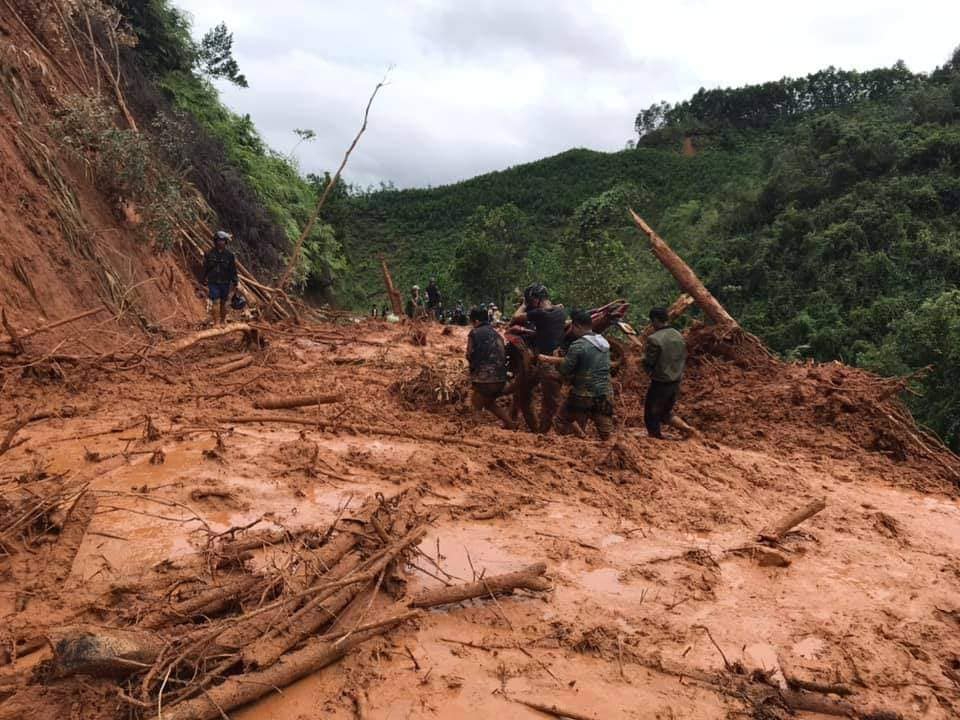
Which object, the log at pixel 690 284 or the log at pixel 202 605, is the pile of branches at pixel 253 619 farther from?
the log at pixel 690 284

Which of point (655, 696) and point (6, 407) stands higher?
point (6, 407)

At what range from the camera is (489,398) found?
7.21 meters

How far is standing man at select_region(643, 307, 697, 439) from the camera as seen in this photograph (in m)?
6.84

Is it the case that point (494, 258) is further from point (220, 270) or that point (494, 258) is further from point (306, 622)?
point (306, 622)

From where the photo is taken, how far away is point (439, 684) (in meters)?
2.62

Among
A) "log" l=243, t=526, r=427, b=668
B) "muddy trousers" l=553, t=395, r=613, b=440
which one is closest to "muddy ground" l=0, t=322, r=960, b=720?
"log" l=243, t=526, r=427, b=668

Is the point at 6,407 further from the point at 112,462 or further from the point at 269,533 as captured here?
the point at 269,533

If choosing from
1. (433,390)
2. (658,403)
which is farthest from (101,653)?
(658,403)

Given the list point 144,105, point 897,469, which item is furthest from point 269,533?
point 144,105

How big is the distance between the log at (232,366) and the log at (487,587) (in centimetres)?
514

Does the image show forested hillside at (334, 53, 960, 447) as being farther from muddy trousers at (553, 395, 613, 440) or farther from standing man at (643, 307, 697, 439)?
muddy trousers at (553, 395, 613, 440)

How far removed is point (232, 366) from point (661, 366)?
495 centimetres

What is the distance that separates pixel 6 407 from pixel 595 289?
22.6 meters

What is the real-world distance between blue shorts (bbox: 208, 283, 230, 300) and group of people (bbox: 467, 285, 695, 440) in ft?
15.1
